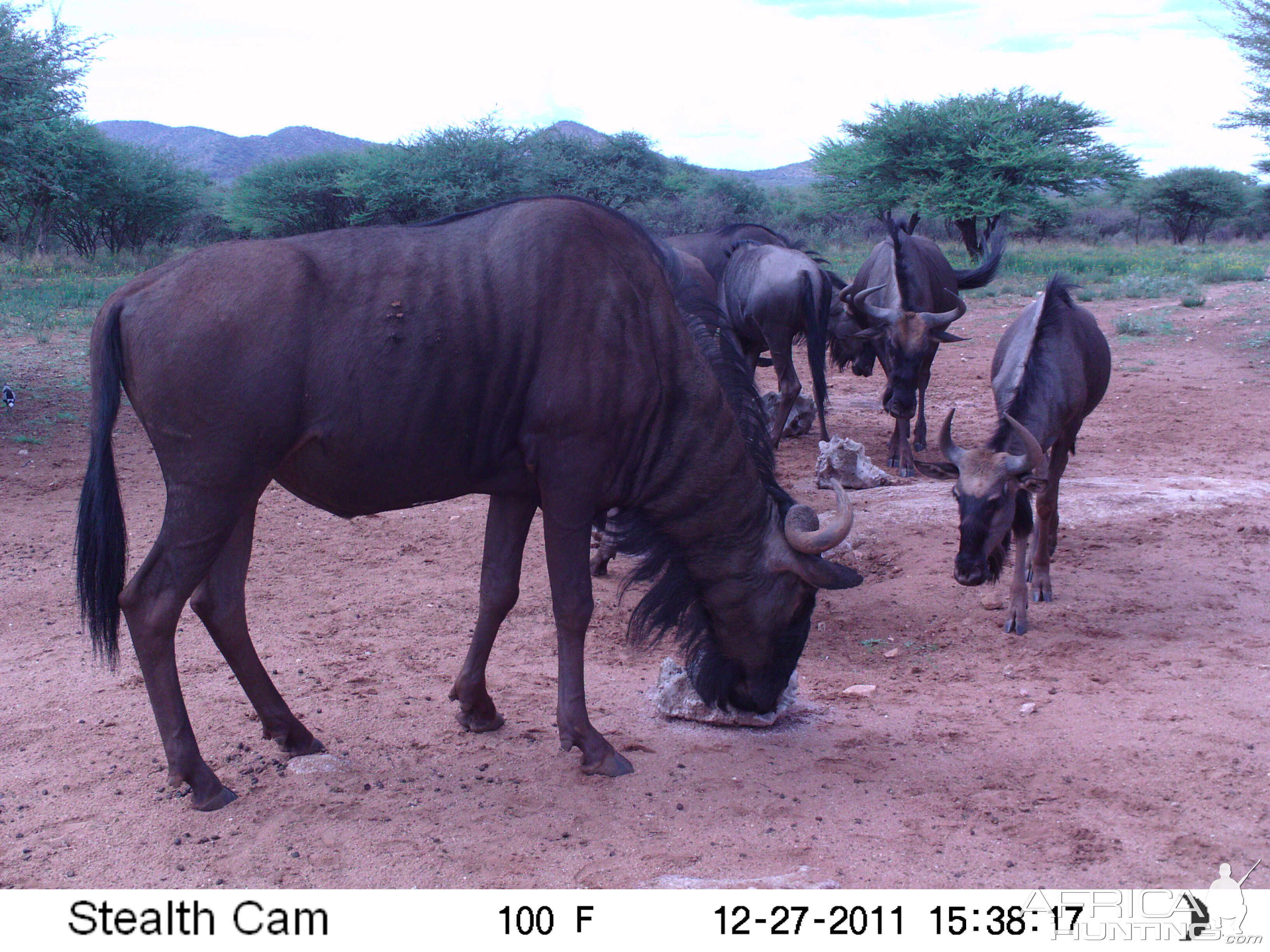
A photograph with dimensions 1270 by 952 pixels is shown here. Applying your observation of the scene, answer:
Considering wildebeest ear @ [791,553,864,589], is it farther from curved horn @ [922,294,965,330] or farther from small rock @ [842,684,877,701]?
curved horn @ [922,294,965,330]

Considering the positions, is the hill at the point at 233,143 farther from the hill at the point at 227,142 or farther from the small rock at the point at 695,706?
the small rock at the point at 695,706

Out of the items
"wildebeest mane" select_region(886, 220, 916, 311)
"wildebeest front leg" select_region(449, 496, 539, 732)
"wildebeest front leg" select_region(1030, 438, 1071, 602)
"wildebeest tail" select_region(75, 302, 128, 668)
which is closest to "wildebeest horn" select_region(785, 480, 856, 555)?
"wildebeest front leg" select_region(449, 496, 539, 732)

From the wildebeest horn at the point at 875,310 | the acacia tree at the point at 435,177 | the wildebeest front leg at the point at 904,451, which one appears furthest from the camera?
the acacia tree at the point at 435,177

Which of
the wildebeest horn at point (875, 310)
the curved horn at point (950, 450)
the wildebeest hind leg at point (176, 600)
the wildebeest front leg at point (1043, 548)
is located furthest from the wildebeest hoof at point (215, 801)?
the wildebeest horn at point (875, 310)

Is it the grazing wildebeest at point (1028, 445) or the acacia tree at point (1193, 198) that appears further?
the acacia tree at point (1193, 198)

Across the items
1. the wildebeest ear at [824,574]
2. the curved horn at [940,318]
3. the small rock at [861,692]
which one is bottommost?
the small rock at [861,692]

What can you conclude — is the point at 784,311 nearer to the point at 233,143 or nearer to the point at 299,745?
the point at 299,745

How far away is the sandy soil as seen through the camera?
10.2ft

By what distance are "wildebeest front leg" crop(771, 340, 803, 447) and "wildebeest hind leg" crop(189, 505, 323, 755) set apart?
6483 millimetres

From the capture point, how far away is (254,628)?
203 inches

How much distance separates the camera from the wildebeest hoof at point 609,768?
369cm


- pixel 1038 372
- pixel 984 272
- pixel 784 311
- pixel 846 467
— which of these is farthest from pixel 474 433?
pixel 984 272

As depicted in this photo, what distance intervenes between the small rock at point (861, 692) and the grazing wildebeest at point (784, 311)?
16.3 feet

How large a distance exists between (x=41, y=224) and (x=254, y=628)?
2869cm
